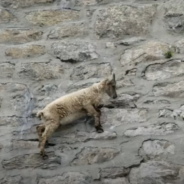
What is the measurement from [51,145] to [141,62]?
0.80m

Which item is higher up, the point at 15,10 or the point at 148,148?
the point at 15,10

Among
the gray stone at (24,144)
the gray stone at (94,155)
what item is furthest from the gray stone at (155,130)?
the gray stone at (24,144)

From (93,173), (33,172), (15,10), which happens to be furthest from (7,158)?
(15,10)

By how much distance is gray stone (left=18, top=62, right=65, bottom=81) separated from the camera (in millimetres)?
2783

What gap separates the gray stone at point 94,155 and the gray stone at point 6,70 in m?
0.77

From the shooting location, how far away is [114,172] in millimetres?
2334

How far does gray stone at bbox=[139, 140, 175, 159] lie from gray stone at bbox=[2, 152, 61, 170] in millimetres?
483

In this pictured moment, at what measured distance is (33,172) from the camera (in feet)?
7.85

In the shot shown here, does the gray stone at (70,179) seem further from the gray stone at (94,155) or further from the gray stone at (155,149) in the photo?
the gray stone at (155,149)

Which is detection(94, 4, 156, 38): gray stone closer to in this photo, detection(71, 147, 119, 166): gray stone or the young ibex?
the young ibex

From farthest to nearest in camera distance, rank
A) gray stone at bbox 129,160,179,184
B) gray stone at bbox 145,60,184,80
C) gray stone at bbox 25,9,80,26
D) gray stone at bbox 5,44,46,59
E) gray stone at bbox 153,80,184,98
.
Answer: gray stone at bbox 25,9,80,26, gray stone at bbox 5,44,46,59, gray stone at bbox 145,60,184,80, gray stone at bbox 153,80,184,98, gray stone at bbox 129,160,179,184

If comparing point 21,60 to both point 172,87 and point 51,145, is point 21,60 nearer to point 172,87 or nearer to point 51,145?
point 51,145

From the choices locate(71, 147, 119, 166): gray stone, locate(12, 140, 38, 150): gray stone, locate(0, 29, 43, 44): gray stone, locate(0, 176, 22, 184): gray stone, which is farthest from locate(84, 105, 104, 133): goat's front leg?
locate(0, 29, 43, 44): gray stone

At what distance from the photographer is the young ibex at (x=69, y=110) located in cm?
244
